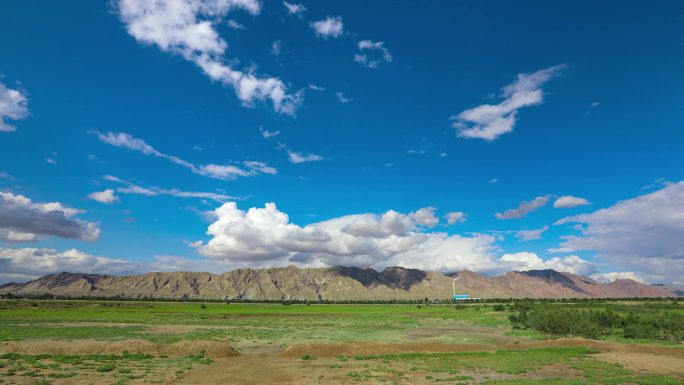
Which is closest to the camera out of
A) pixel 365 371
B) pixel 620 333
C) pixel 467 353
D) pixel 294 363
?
pixel 365 371

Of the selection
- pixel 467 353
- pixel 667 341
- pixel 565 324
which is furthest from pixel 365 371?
pixel 667 341

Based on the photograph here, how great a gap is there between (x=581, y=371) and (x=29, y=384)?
4112 cm

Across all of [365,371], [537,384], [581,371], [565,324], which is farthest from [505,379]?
[565,324]

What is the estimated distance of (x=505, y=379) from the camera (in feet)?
97.6

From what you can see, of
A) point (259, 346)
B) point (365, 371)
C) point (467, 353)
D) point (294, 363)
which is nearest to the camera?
point (365, 371)

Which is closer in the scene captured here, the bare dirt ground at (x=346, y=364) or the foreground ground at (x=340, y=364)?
the foreground ground at (x=340, y=364)

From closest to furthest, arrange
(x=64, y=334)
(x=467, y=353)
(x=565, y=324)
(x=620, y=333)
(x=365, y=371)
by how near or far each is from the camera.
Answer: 1. (x=365, y=371)
2. (x=467, y=353)
3. (x=64, y=334)
4. (x=565, y=324)
5. (x=620, y=333)

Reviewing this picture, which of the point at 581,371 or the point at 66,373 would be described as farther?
the point at 581,371

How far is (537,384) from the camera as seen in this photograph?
26703 mm

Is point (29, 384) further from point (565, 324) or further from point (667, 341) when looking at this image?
point (667, 341)

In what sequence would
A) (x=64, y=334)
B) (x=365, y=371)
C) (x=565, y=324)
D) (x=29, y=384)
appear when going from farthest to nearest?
1. (x=565, y=324)
2. (x=64, y=334)
3. (x=365, y=371)
4. (x=29, y=384)

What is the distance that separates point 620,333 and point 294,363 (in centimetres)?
6197

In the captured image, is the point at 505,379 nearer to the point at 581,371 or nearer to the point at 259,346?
the point at 581,371

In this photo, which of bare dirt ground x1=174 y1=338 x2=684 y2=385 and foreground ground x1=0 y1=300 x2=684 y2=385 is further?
bare dirt ground x1=174 y1=338 x2=684 y2=385
